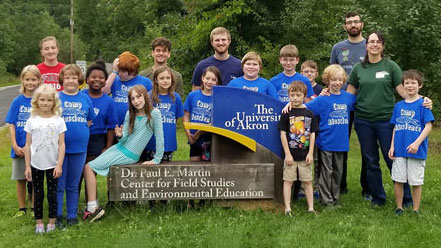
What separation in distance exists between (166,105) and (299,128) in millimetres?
1638

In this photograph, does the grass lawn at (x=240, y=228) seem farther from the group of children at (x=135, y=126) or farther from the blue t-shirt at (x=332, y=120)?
the blue t-shirt at (x=332, y=120)

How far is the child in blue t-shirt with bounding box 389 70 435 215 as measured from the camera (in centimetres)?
576

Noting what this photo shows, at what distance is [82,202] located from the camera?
6918 mm

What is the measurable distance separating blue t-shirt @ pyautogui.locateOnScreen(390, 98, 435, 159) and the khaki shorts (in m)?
1.06

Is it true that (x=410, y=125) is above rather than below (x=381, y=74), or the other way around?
below

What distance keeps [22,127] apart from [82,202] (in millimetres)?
1517

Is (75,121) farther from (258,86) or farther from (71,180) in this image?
(258,86)

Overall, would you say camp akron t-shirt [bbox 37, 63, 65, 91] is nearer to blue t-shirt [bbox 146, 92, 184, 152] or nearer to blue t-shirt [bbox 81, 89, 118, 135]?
blue t-shirt [bbox 81, 89, 118, 135]

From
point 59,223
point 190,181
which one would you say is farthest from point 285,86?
point 59,223

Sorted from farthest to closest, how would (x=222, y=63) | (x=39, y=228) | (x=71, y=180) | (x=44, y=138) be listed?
(x=222, y=63), (x=71, y=180), (x=39, y=228), (x=44, y=138)

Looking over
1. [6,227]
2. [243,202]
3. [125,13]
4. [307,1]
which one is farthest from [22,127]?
[125,13]

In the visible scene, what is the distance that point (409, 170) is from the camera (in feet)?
19.2

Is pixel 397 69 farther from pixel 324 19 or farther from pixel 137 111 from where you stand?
pixel 324 19

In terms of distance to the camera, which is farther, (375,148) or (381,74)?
(375,148)
